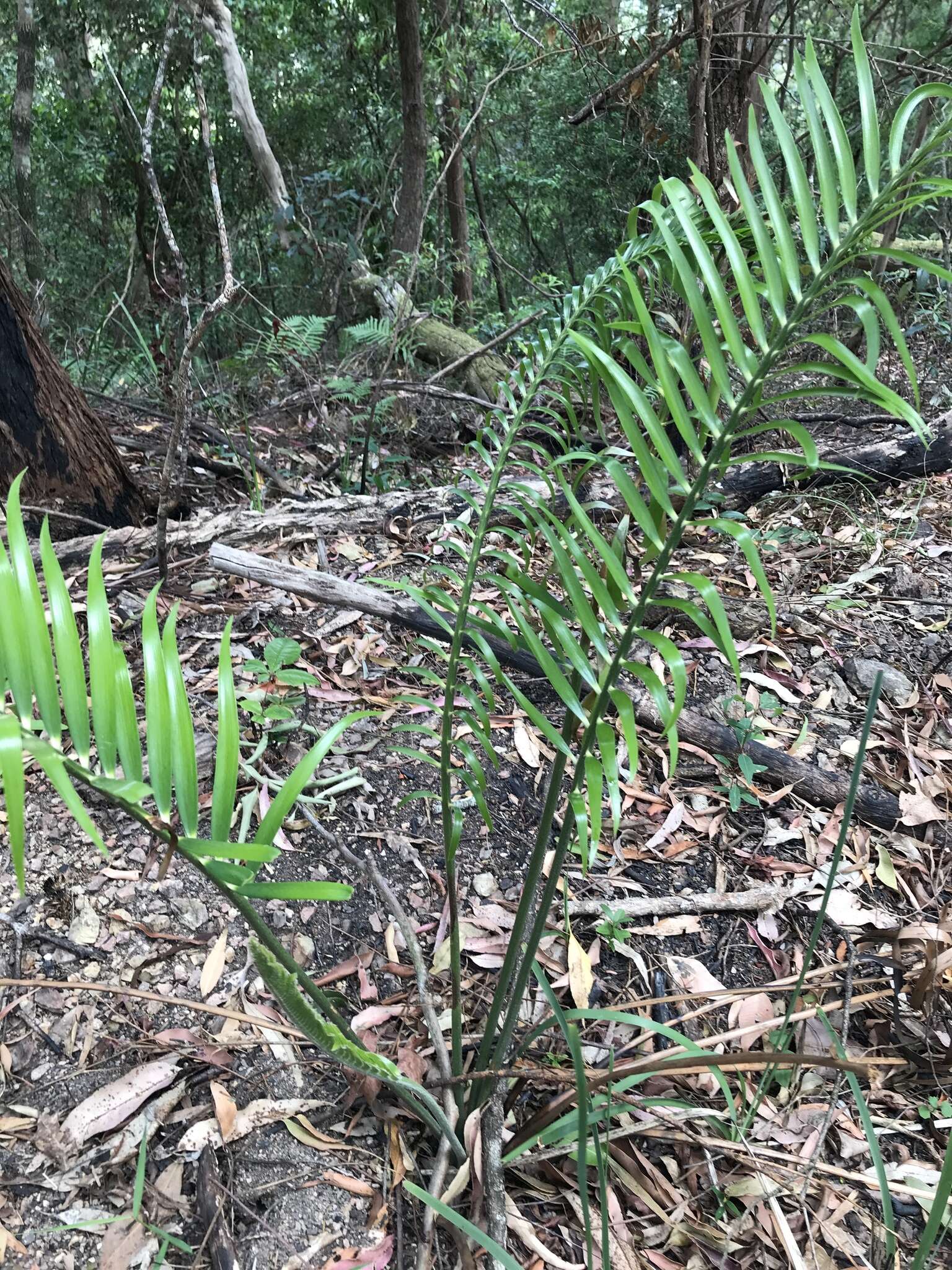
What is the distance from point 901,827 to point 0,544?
1668mm

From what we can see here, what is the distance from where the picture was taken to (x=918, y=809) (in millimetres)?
1627

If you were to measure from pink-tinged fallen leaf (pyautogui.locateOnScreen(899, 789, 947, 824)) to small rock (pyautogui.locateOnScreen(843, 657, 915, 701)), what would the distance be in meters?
0.34

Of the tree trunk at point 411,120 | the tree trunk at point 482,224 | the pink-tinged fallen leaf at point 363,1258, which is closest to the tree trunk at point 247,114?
the tree trunk at point 411,120

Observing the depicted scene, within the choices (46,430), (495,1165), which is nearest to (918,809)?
(495,1165)

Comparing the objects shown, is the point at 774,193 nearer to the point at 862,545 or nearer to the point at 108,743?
the point at 108,743

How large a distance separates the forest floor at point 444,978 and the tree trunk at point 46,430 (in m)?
0.35

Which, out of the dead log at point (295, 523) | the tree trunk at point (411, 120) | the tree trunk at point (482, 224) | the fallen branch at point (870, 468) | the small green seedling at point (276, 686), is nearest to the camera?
the small green seedling at point (276, 686)

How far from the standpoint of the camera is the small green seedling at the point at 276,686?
1.54m

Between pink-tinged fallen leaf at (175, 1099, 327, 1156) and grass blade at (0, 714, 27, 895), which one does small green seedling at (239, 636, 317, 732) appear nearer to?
pink-tinged fallen leaf at (175, 1099, 327, 1156)

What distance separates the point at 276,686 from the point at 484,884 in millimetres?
660

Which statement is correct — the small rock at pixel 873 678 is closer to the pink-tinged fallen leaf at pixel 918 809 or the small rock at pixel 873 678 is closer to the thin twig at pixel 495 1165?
the pink-tinged fallen leaf at pixel 918 809

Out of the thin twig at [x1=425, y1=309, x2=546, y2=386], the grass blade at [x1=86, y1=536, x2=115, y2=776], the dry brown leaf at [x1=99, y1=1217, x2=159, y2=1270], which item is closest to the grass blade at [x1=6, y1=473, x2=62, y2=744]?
the grass blade at [x1=86, y1=536, x2=115, y2=776]

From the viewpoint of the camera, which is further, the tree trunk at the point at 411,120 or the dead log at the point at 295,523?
the tree trunk at the point at 411,120

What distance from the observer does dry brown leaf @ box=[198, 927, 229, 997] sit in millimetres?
1167
